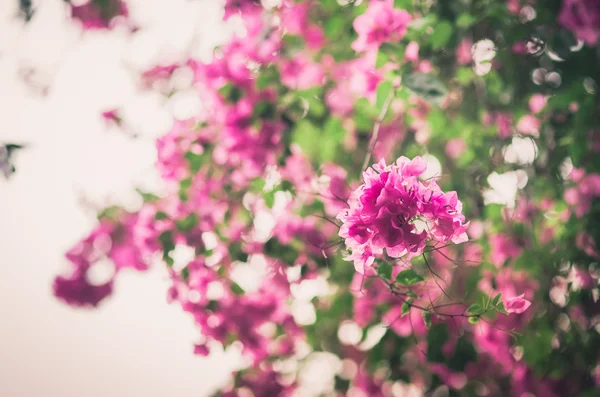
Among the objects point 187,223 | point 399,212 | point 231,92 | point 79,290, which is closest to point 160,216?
point 187,223

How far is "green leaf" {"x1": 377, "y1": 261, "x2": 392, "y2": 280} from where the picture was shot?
680 millimetres

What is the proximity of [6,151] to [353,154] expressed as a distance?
104cm

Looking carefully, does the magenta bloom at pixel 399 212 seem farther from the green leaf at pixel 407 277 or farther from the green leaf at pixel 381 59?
the green leaf at pixel 381 59

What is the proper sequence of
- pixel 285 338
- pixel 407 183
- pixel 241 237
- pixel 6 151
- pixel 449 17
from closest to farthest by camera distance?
1. pixel 407 183
2. pixel 6 151
3. pixel 449 17
4. pixel 241 237
5. pixel 285 338

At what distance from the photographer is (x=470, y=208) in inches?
51.0

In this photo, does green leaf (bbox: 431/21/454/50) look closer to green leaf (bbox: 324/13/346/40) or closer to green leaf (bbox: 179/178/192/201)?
green leaf (bbox: 324/13/346/40)

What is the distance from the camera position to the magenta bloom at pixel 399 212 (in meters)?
0.52

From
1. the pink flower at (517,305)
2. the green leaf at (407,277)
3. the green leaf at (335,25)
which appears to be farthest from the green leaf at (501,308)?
the green leaf at (335,25)

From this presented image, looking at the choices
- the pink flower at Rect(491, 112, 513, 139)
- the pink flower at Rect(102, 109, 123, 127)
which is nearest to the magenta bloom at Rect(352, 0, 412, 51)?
the pink flower at Rect(491, 112, 513, 139)

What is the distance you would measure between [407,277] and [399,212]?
192 mm

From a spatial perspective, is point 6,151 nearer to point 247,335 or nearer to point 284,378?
point 247,335

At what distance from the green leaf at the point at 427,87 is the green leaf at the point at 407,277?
35 centimetres

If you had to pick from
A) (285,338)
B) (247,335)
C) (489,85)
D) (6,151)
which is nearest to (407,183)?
(6,151)

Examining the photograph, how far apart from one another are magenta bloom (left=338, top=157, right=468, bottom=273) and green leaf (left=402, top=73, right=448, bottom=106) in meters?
0.34
